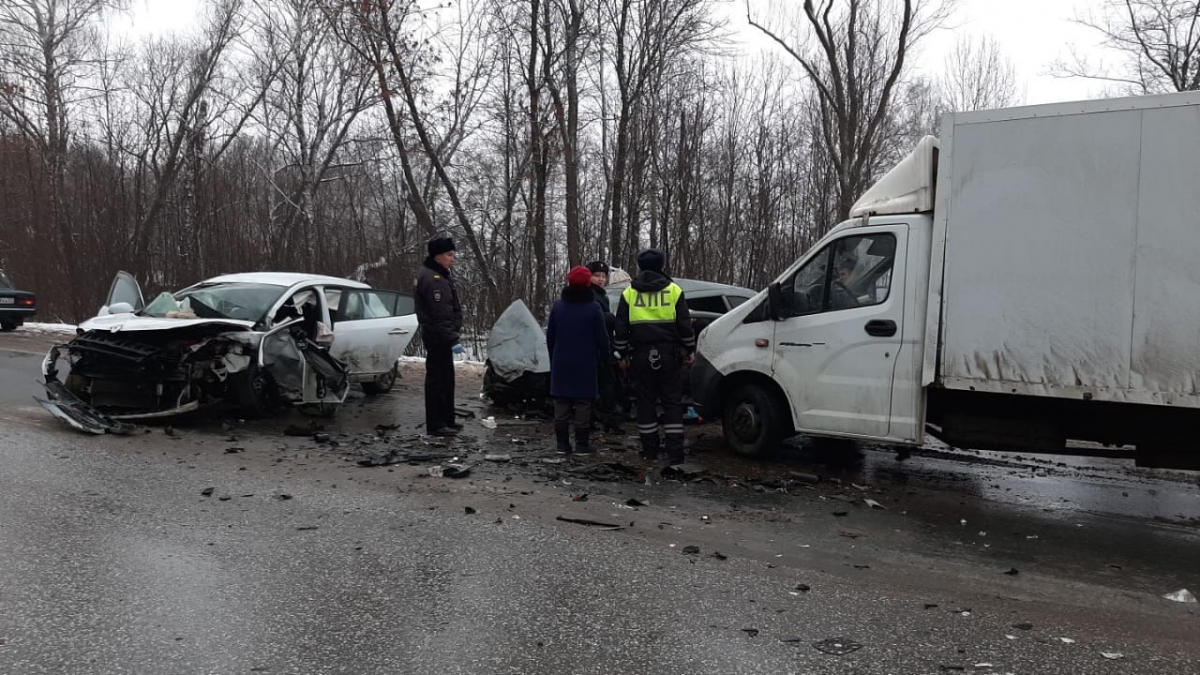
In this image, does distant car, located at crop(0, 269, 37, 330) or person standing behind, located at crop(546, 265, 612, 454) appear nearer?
person standing behind, located at crop(546, 265, 612, 454)

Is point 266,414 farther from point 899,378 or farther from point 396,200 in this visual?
point 396,200

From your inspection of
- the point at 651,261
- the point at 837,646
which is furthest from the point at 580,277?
the point at 837,646

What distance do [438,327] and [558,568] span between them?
14.7 feet

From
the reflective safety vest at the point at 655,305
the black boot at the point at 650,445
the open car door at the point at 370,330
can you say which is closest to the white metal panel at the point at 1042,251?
the reflective safety vest at the point at 655,305

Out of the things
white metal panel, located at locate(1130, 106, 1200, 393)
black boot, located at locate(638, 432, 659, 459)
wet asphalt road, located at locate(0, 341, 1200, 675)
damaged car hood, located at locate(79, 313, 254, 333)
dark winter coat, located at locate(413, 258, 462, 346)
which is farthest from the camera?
dark winter coat, located at locate(413, 258, 462, 346)

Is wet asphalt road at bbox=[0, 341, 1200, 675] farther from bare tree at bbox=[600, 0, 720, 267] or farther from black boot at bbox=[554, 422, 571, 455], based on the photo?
bare tree at bbox=[600, 0, 720, 267]

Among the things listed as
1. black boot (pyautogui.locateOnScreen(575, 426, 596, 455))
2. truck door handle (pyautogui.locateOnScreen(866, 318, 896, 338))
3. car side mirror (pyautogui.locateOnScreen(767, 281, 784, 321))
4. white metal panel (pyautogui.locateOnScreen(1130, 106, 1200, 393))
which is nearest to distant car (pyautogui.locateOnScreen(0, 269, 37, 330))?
black boot (pyautogui.locateOnScreen(575, 426, 596, 455))

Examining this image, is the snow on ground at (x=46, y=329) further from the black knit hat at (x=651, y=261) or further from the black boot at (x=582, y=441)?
the black knit hat at (x=651, y=261)

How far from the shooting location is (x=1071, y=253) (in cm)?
578

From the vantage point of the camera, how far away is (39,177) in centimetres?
2447

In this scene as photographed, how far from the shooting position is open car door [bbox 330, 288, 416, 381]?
10852mm

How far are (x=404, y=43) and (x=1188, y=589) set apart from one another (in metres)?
17.8

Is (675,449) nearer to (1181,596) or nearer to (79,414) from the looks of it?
(1181,596)

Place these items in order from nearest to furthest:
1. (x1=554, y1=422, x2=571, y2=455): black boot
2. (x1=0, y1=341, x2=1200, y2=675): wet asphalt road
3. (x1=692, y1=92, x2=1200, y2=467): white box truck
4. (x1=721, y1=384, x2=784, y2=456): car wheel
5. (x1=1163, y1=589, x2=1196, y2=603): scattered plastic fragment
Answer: (x1=0, y1=341, x2=1200, y2=675): wet asphalt road < (x1=1163, y1=589, x2=1196, y2=603): scattered plastic fragment < (x1=692, y1=92, x2=1200, y2=467): white box truck < (x1=721, y1=384, x2=784, y2=456): car wheel < (x1=554, y1=422, x2=571, y2=455): black boot
